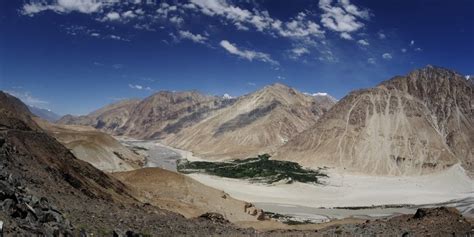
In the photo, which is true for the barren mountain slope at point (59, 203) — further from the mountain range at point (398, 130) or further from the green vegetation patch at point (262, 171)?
the mountain range at point (398, 130)

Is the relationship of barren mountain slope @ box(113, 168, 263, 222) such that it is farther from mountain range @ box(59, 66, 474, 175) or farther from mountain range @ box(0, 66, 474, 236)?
mountain range @ box(59, 66, 474, 175)

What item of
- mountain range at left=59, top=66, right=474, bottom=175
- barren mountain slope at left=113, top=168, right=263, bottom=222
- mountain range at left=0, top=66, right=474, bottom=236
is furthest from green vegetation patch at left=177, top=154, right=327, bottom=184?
barren mountain slope at left=113, top=168, right=263, bottom=222

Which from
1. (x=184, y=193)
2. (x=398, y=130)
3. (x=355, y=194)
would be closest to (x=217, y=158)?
(x=398, y=130)

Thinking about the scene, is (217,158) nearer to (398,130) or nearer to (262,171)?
(262,171)

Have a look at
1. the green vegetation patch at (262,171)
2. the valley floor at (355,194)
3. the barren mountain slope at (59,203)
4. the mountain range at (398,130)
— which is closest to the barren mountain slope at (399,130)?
the mountain range at (398,130)

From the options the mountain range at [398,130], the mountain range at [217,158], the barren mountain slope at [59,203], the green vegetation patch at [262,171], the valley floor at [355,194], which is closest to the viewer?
the barren mountain slope at [59,203]

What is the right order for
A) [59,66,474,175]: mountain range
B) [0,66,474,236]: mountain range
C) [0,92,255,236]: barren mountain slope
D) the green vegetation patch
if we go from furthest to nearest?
[59,66,474,175]: mountain range, the green vegetation patch, [0,66,474,236]: mountain range, [0,92,255,236]: barren mountain slope

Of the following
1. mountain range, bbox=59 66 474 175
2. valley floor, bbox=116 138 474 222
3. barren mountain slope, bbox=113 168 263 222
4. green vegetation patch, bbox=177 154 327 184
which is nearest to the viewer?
barren mountain slope, bbox=113 168 263 222
